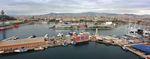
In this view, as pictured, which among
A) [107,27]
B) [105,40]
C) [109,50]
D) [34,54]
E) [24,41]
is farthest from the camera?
[107,27]

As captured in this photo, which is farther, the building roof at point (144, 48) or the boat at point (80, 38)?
the boat at point (80, 38)

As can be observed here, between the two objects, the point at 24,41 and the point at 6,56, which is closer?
the point at 6,56

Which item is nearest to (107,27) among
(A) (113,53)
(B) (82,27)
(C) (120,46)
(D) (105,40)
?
(B) (82,27)

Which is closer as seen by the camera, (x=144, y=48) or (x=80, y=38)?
(x=144, y=48)

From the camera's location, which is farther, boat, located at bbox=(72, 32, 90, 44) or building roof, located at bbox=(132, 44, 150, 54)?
boat, located at bbox=(72, 32, 90, 44)

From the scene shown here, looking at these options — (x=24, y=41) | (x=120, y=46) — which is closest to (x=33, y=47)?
(x=24, y=41)

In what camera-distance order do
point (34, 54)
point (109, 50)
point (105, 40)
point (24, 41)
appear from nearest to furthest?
point (34, 54)
point (109, 50)
point (24, 41)
point (105, 40)

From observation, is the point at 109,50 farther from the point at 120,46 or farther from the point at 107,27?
the point at 107,27

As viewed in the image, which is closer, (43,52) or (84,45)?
(43,52)

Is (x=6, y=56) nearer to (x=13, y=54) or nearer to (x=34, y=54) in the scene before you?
(x=13, y=54)
